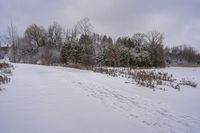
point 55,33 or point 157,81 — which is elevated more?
point 55,33

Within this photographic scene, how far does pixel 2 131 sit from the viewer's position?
3.35 metres

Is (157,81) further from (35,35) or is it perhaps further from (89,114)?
(35,35)

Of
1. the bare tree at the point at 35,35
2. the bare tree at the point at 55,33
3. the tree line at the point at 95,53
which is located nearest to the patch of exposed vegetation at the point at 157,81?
the tree line at the point at 95,53

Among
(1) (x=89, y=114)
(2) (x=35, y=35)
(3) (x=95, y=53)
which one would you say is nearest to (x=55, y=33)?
(2) (x=35, y=35)

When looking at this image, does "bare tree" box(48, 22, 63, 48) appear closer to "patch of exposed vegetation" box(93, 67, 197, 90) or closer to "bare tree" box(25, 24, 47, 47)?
"bare tree" box(25, 24, 47, 47)

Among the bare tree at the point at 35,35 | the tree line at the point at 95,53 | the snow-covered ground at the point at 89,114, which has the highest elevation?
the bare tree at the point at 35,35

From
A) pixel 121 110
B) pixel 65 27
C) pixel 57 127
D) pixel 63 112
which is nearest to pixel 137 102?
pixel 121 110

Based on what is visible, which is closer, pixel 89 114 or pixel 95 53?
pixel 89 114

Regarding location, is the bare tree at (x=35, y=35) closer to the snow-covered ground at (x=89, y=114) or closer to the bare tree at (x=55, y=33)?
the bare tree at (x=55, y=33)

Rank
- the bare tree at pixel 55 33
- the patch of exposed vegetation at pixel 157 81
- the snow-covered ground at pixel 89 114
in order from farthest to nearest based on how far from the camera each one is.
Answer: the bare tree at pixel 55 33, the patch of exposed vegetation at pixel 157 81, the snow-covered ground at pixel 89 114

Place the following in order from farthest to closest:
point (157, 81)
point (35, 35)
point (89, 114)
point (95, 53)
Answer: point (35, 35) < point (95, 53) < point (157, 81) < point (89, 114)

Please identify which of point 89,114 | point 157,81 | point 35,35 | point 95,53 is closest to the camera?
point 89,114

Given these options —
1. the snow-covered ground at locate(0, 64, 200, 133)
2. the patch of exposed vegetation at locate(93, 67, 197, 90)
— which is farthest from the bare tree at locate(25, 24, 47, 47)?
the snow-covered ground at locate(0, 64, 200, 133)

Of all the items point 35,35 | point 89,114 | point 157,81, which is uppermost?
point 35,35
